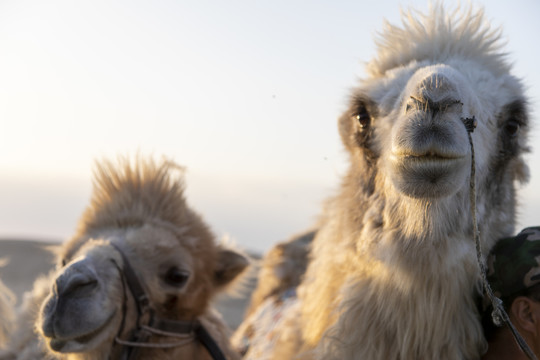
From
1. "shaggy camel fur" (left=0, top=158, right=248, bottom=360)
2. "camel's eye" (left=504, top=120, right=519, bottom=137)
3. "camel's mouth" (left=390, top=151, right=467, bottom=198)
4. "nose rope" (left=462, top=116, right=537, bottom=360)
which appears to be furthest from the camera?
"shaggy camel fur" (left=0, top=158, right=248, bottom=360)

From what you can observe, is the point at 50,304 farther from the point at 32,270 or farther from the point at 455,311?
the point at 32,270

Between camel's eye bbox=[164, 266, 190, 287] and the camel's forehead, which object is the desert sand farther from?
the camel's forehead

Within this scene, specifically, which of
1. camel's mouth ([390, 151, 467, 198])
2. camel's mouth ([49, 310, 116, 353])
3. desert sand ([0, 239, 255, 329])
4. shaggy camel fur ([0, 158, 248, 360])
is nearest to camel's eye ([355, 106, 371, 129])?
camel's mouth ([390, 151, 467, 198])

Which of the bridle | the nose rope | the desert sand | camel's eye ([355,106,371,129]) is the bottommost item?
the desert sand

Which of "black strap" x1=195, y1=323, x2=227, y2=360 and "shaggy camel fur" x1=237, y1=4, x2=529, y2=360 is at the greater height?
"shaggy camel fur" x1=237, y1=4, x2=529, y2=360

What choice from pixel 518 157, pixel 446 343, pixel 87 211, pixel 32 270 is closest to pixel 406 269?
pixel 446 343

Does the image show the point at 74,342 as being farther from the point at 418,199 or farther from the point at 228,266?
the point at 418,199

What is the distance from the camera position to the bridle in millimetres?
2947

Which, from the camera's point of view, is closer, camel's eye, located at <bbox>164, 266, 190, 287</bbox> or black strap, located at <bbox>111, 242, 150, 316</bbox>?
black strap, located at <bbox>111, 242, 150, 316</bbox>

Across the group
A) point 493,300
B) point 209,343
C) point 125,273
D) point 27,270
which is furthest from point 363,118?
point 27,270

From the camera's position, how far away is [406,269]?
2.33m

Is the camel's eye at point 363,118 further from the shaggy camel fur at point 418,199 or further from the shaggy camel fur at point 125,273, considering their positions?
the shaggy camel fur at point 125,273

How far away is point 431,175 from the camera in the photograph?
2.05 meters

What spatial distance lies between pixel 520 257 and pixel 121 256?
1940 millimetres
